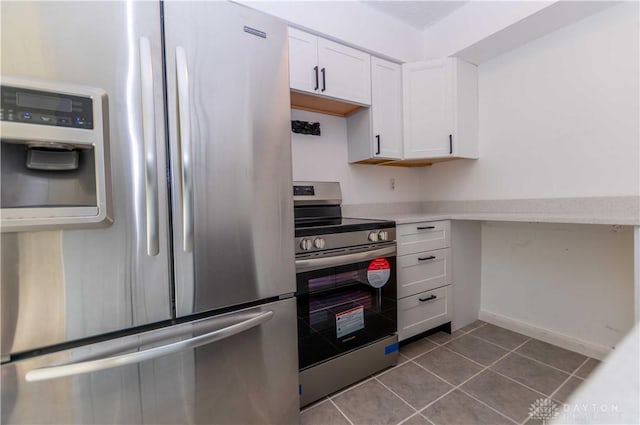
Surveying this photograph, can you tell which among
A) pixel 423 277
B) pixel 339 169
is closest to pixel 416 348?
pixel 423 277

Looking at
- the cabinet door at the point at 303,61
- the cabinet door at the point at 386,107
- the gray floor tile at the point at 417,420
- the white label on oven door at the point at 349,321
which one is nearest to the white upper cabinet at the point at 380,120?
the cabinet door at the point at 386,107

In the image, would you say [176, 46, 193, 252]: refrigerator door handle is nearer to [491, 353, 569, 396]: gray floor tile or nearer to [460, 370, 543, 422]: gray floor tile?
[460, 370, 543, 422]: gray floor tile

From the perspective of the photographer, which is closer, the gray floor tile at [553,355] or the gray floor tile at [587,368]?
the gray floor tile at [587,368]

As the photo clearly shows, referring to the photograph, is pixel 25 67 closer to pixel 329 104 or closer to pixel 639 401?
pixel 639 401

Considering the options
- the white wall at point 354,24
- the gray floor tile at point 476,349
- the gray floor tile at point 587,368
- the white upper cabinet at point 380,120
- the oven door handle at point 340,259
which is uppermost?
the white wall at point 354,24

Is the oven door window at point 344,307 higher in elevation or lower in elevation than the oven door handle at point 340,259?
lower

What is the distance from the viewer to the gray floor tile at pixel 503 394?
133cm

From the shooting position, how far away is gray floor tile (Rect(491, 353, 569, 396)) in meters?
1.50

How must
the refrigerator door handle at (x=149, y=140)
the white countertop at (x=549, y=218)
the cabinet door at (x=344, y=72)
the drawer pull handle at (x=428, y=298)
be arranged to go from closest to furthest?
the refrigerator door handle at (x=149, y=140)
the white countertop at (x=549, y=218)
the cabinet door at (x=344, y=72)
the drawer pull handle at (x=428, y=298)

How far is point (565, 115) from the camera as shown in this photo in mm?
1845

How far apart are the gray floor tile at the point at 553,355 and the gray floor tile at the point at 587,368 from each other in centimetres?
3

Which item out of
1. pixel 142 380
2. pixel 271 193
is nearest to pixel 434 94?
pixel 271 193

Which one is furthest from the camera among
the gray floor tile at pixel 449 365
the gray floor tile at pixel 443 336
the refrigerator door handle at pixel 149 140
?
the gray floor tile at pixel 443 336

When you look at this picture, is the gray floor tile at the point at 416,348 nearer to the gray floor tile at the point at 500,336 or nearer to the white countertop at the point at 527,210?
the gray floor tile at the point at 500,336
